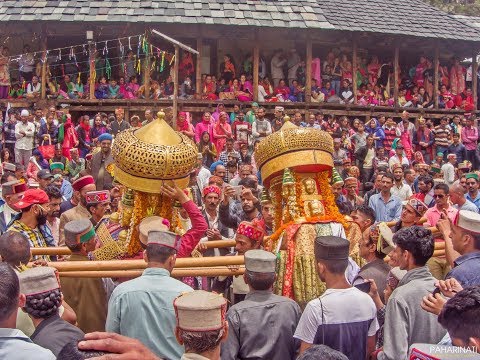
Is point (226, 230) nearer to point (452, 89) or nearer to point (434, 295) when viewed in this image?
point (434, 295)

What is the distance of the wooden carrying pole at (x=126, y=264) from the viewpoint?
4355 millimetres

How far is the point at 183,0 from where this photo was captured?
17938 millimetres

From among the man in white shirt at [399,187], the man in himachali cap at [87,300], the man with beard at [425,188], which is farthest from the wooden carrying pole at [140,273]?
the man in white shirt at [399,187]

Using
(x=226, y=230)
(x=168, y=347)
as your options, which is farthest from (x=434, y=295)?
(x=226, y=230)

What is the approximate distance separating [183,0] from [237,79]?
255 cm

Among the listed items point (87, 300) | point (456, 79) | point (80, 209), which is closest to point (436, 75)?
point (456, 79)

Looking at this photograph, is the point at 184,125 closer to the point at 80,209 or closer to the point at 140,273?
the point at 80,209

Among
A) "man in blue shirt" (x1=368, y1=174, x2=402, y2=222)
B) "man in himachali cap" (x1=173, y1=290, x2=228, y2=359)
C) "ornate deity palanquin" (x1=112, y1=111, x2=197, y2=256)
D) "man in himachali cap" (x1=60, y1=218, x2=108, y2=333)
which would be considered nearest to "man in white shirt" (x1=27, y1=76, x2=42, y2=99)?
"man in blue shirt" (x1=368, y1=174, x2=402, y2=222)

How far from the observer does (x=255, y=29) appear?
59.9ft

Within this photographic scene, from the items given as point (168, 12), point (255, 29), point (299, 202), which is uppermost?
point (168, 12)

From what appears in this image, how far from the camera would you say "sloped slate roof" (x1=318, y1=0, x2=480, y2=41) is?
61.7ft

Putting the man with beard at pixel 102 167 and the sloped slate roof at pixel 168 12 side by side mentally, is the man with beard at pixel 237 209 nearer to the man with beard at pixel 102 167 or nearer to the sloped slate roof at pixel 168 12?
the man with beard at pixel 102 167

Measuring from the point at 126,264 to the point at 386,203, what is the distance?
618 centimetres

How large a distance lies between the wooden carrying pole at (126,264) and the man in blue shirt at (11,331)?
1.46 metres
